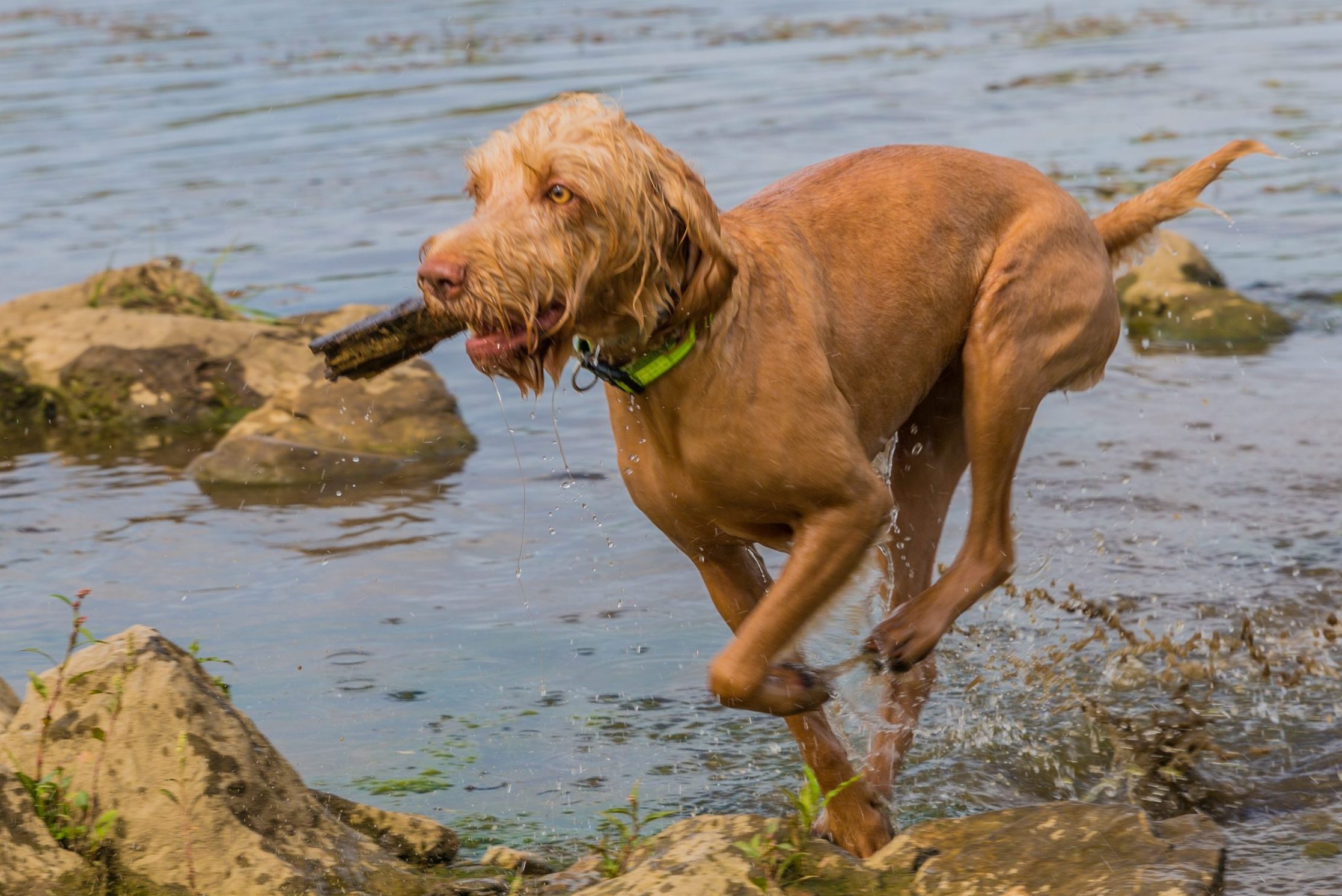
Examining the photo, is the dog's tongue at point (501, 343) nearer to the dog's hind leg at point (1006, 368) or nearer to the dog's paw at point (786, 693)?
the dog's paw at point (786, 693)

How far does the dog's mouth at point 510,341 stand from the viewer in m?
3.57

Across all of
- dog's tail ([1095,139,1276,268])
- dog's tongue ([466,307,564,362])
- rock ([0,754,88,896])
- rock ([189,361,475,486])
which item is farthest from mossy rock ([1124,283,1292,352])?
rock ([0,754,88,896])

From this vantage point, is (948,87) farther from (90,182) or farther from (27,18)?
(27,18)

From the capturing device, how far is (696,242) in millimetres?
3740

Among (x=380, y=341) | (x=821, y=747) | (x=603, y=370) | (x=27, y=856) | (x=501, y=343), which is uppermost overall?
(x=501, y=343)

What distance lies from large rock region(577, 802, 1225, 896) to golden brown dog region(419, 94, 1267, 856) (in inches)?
14.2

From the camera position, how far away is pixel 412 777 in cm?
516

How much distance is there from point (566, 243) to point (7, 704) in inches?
91.0

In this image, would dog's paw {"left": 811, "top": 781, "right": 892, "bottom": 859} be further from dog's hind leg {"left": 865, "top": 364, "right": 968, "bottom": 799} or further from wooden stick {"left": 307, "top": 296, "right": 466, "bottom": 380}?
wooden stick {"left": 307, "top": 296, "right": 466, "bottom": 380}

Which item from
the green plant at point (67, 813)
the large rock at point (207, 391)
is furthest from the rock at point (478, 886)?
the large rock at point (207, 391)

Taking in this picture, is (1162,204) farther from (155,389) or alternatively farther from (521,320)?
(155,389)

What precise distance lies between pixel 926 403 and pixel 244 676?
2559mm

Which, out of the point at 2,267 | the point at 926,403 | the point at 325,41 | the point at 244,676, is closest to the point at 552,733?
the point at 244,676

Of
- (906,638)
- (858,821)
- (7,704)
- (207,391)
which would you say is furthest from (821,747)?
(207,391)
